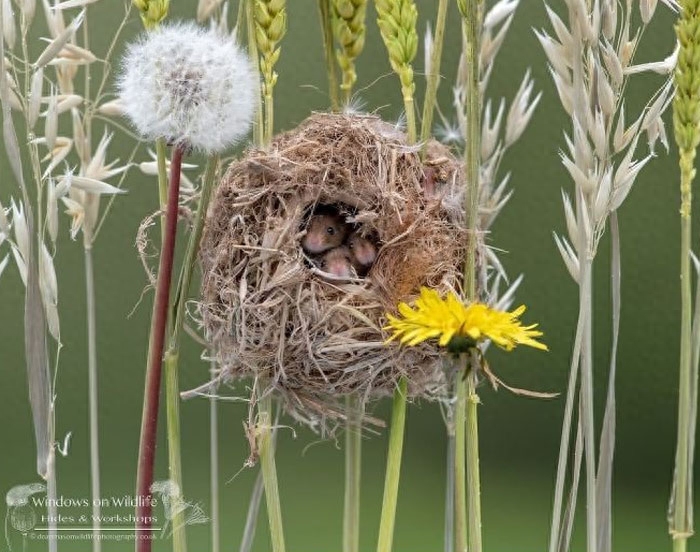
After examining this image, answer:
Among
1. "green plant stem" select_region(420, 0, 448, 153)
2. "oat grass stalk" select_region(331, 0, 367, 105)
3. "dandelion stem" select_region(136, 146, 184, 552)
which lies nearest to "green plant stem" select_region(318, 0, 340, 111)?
"oat grass stalk" select_region(331, 0, 367, 105)

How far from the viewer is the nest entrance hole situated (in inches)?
45.1

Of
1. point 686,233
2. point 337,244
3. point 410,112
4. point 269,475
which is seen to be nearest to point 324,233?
point 337,244

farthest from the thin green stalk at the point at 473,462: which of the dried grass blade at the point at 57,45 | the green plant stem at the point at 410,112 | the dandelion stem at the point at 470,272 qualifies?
the dried grass blade at the point at 57,45

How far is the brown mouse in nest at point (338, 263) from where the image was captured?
114cm

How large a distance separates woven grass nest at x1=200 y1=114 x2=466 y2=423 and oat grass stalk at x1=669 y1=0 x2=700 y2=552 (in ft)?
0.77

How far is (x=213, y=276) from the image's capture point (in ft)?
3.86

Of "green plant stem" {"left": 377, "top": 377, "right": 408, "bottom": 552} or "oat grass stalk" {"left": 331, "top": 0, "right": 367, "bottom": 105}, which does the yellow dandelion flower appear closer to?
"green plant stem" {"left": 377, "top": 377, "right": 408, "bottom": 552}

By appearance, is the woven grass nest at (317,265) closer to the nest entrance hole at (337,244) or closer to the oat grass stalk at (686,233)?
the nest entrance hole at (337,244)

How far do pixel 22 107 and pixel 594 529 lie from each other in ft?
2.59

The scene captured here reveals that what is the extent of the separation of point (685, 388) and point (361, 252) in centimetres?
37

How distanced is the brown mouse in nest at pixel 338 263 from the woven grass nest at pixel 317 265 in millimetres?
10

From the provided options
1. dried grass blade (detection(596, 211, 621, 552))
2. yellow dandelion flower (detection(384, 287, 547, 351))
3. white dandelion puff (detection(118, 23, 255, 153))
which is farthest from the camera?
dried grass blade (detection(596, 211, 621, 552))

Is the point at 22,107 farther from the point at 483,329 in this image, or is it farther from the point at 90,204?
the point at 483,329

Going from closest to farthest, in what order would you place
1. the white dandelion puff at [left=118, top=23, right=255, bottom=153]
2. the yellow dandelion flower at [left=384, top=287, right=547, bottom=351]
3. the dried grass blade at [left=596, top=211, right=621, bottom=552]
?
the yellow dandelion flower at [left=384, top=287, right=547, bottom=351], the white dandelion puff at [left=118, top=23, right=255, bottom=153], the dried grass blade at [left=596, top=211, right=621, bottom=552]
